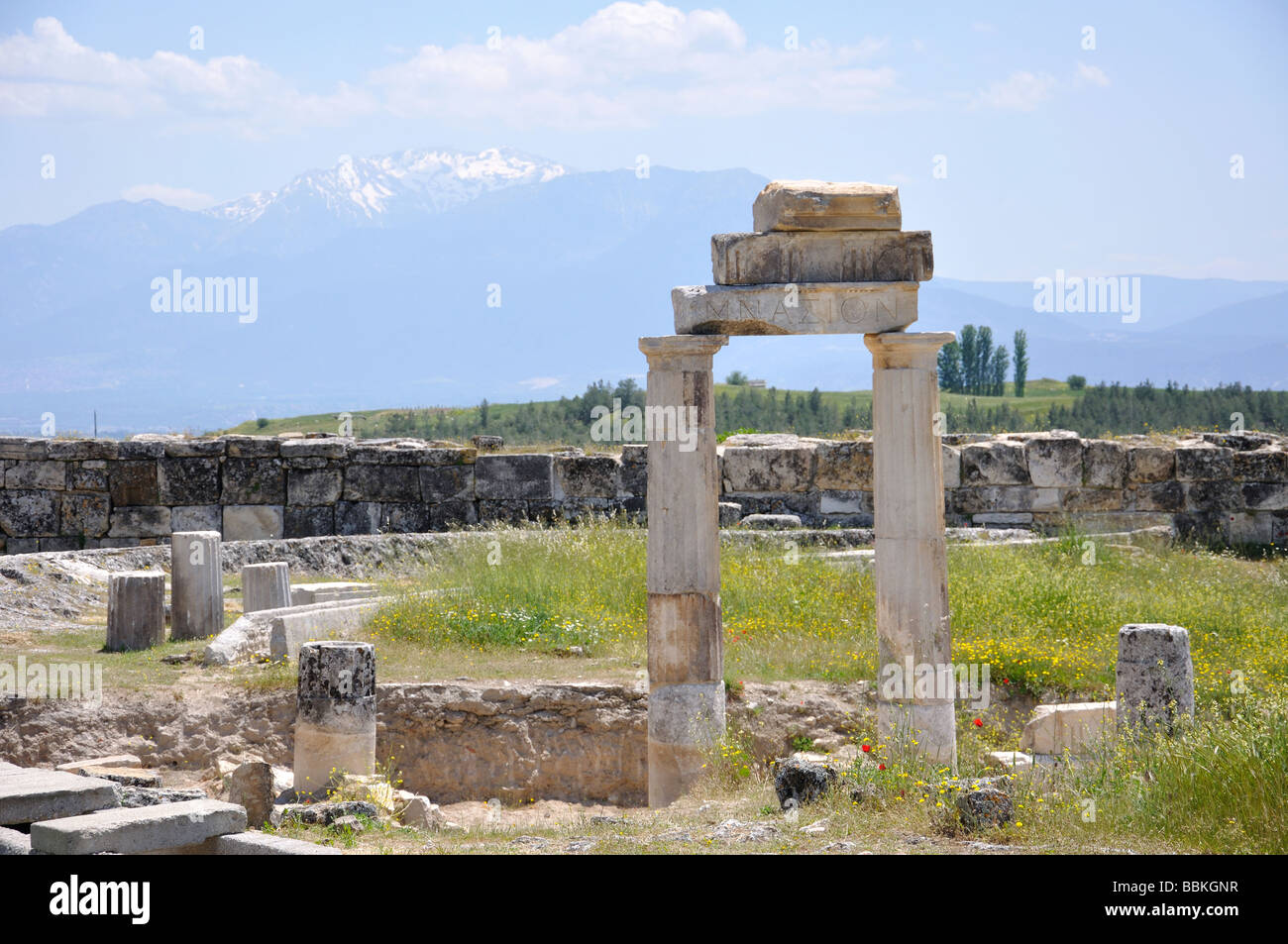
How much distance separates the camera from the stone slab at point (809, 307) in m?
8.55

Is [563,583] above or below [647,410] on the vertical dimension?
below

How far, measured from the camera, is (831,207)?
852 centimetres

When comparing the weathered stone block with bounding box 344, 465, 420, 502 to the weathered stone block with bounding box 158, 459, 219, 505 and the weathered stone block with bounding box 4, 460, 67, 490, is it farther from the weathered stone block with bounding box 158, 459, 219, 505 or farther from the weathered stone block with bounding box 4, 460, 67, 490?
the weathered stone block with bounding box 4, 460, 67, 490

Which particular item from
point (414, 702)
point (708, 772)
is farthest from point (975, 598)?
point (414, 702)

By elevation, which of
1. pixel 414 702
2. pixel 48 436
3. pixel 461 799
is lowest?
pixel 461 799

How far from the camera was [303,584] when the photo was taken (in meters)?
13.5

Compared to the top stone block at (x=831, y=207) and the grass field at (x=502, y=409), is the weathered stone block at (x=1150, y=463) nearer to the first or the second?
the top stone block at (x=831, y=207)

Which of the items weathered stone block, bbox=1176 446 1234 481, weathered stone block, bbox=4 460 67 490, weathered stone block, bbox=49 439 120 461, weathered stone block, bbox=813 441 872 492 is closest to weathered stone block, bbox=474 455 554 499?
weathered stone block, bbox=813 441 872 492

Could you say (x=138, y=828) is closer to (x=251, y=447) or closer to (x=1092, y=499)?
(x=251, y=447)

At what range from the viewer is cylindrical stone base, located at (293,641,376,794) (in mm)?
8531

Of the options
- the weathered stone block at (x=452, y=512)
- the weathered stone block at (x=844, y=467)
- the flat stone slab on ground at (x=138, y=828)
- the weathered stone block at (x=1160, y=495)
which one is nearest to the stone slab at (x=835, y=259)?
the flat stone slab on ground at (x=138, y=828)

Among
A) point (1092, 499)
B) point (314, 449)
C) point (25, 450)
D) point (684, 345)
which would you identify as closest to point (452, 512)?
point (314, 449)

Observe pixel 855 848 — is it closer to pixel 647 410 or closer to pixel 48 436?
pixel 647 410
